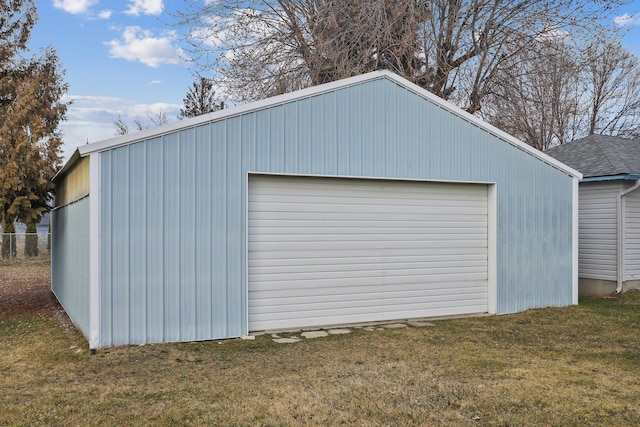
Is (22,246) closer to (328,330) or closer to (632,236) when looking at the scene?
(328,330)

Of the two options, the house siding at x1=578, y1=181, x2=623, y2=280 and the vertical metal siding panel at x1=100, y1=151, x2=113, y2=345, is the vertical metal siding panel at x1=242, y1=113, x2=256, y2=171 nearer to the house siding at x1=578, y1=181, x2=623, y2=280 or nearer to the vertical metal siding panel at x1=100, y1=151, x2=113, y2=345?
the vertical metal siding panel at x1=100, y1=151, x2=113, y2=345

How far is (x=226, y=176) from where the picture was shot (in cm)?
742

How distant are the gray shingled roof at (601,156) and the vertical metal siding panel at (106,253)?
987 cm

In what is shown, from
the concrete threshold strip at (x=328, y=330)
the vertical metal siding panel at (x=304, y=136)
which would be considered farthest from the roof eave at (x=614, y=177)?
the vertical metal siding panel at (x=304, y=136)

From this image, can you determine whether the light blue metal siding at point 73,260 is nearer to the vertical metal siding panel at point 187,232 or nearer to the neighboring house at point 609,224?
the vertical metal siding panel at point 187,232

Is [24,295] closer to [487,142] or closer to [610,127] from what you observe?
[487,142]

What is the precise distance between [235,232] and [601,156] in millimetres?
9426

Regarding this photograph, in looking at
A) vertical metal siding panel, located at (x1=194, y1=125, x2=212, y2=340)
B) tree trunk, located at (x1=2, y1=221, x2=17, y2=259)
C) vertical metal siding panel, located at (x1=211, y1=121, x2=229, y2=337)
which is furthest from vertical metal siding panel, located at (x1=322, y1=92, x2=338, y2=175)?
tree trunk, located at (x1=2, y1=221, x2=17, y2=259)

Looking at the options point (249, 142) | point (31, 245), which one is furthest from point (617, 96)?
point (31, 245)

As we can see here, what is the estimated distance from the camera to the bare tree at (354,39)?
564 inches

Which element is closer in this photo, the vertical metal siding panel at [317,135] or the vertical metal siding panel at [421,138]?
the vertical metal siding panel at [317,135]

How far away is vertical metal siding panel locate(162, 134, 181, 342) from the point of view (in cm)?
706

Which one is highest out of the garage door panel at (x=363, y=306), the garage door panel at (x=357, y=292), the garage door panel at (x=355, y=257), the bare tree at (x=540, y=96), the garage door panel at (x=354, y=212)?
the bare tree at (x=540, y=96)

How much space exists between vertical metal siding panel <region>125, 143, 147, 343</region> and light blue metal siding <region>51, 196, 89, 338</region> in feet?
2.06
